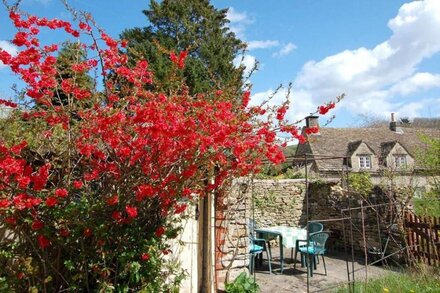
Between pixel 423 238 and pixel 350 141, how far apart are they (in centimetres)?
1739

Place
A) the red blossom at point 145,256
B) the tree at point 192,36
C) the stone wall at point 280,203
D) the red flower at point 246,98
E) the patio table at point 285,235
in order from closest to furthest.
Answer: the red blossom at point 145,256 < the red flower at point 246,98 < the patio table at point 285,235 < the stone wall at point 280,203 < the tree at point 192,36

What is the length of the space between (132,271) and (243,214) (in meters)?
2.28

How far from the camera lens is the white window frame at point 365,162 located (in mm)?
22750

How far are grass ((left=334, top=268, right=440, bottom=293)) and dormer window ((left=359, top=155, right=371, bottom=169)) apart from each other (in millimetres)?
17476

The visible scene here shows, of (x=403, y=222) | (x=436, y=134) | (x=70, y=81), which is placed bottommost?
(x=403, y=222)

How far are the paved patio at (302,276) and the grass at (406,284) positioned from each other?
476 millimetres

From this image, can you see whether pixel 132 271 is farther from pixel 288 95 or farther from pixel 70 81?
pixel 288 95

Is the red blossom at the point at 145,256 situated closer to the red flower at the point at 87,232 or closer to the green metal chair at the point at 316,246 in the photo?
the red flower at the point at 87,232

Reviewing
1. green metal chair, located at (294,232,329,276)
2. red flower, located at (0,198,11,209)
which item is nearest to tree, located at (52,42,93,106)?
red flower, located at (0,198,11,209)

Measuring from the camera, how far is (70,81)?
3.85 m

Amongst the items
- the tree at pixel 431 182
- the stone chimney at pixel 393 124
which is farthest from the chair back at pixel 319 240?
the stone chimney at pixel 393 124

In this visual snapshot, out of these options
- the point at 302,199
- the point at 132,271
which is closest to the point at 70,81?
the point at 132,271

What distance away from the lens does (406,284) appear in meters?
5.41

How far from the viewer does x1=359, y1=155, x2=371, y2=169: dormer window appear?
74.6 feet
